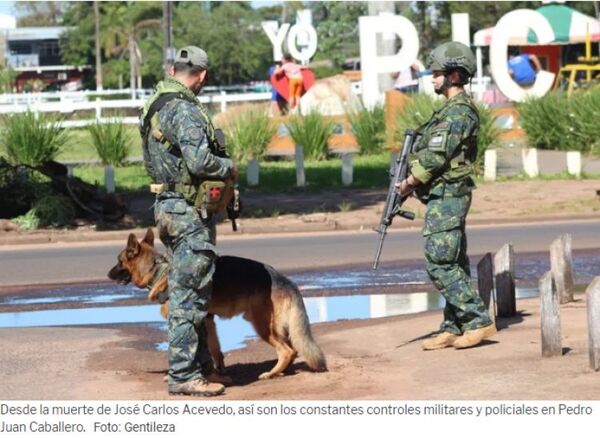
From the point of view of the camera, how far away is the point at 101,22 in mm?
89750

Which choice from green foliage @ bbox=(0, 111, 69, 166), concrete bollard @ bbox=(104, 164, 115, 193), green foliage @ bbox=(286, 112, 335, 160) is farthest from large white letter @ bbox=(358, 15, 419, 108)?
concrete bollard @ bbox=(104, 164, 115, 193)

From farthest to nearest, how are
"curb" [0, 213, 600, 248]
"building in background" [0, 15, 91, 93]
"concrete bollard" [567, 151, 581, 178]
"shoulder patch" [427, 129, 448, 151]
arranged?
"building in background" [0, 15, 91, 93] → "concrete bollard" [567, 151, 581, 178] → "curb" [0, 213, 600, 248] → "shoulder patch" [427, 129, 448, 151]

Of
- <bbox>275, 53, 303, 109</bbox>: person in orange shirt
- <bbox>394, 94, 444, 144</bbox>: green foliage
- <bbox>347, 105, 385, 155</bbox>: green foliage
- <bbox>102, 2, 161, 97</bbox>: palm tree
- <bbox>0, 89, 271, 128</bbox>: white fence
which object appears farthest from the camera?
Result: <bbox>102, 2, 161, 97</bbox>: palm tree

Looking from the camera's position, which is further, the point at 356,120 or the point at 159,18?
→ the point at 159,18

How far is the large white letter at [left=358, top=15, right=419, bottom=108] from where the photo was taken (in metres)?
32.1

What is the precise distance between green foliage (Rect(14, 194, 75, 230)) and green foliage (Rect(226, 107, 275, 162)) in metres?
8.70

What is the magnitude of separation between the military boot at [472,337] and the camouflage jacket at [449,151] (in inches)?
38.4

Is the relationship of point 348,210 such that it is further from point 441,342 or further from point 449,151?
point 449,151

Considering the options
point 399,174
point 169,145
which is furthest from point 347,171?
point 169,145

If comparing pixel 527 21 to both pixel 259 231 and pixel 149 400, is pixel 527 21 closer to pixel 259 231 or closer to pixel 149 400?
pixel 259 231

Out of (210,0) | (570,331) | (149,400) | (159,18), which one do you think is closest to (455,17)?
(570,331)

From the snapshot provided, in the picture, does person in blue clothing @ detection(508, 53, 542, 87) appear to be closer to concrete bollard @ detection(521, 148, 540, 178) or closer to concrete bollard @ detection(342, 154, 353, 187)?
concrete bollard @ detection(521, 148, 540, 178)

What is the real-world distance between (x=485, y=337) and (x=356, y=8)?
7786 centimetres

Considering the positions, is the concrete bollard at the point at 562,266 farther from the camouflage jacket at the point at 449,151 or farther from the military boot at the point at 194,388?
the military boot at the point at 194,388
